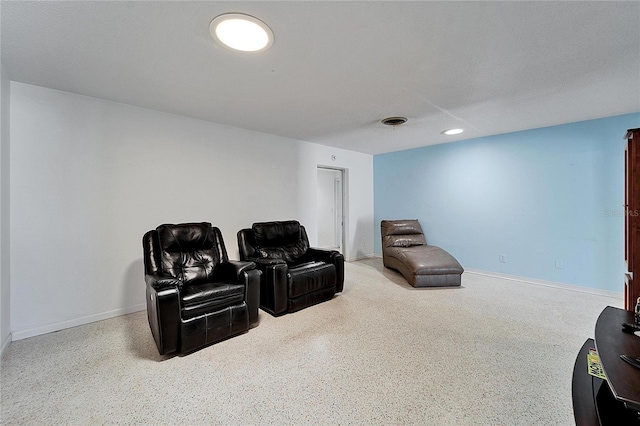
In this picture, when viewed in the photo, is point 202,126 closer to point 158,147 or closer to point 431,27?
point 158,147

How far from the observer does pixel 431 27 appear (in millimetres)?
1661

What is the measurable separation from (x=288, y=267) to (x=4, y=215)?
2591 mm

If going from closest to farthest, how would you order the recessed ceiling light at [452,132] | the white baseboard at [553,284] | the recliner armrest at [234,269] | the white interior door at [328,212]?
the recliner armrest at [234,269] → the white baseboard at [553,284] → the recessed ceiling light at [452,132] → the white interior door at [328,212]

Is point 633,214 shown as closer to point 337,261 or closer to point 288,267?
point 337,261

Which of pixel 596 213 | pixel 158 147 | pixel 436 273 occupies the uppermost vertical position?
pixel 158 147

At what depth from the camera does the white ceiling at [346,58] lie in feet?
5.06

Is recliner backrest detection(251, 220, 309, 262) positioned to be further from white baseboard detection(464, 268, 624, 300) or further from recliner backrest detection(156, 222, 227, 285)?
white baseboard detection(464, 268, 624, 300)

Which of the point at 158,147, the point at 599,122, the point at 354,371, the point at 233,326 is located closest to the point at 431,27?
the point at 354,371

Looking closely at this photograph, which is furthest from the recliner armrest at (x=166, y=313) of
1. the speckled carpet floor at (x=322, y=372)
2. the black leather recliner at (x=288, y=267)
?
the black leather recliner at (x=288, y=267)

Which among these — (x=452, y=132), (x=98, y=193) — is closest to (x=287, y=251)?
(x=98, y=193)

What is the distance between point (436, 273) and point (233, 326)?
290 centimetres

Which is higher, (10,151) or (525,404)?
(10,151)

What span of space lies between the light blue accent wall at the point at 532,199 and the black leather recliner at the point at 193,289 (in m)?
3.92

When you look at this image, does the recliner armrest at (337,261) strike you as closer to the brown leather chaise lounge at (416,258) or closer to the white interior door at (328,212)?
the brown leather chaise lounge at (416,258)
